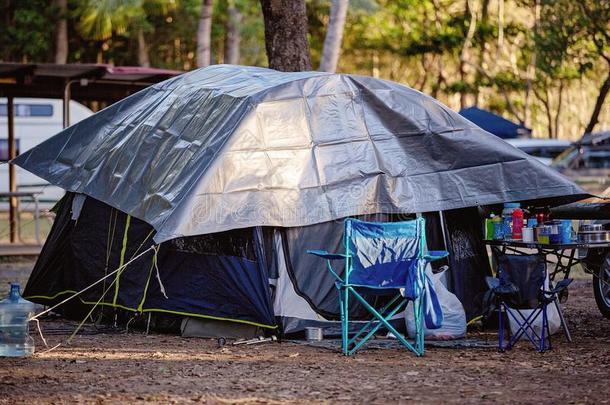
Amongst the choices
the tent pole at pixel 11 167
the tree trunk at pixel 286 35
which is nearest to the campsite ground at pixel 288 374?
the tree trunk at pixel 286 35

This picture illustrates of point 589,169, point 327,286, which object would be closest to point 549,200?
point 327,286

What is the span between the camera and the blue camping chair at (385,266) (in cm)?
805

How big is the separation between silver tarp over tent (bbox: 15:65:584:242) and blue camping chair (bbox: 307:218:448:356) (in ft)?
2.12

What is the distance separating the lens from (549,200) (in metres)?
9.67

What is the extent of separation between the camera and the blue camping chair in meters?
8.05

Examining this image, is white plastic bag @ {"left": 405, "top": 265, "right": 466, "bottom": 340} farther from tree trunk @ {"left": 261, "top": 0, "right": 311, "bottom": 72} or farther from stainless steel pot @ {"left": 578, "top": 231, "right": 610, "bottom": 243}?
tree trunk @ {"left": 261, "top": 0, "right": 311, "bottom": 72}

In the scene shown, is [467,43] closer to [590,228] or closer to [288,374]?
[590,228]

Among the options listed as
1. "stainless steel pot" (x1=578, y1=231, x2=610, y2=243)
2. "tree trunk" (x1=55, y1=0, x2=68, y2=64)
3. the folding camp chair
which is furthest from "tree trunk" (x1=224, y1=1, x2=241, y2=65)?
the folding camp chair

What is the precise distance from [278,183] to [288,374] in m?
1.95

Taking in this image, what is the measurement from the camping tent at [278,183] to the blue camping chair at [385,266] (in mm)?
633

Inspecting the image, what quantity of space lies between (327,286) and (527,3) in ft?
89.9

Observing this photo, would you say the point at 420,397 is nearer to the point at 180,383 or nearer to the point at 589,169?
the point at 180,383

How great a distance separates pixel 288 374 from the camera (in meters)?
7.29

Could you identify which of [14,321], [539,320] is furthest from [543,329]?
[14,321]
